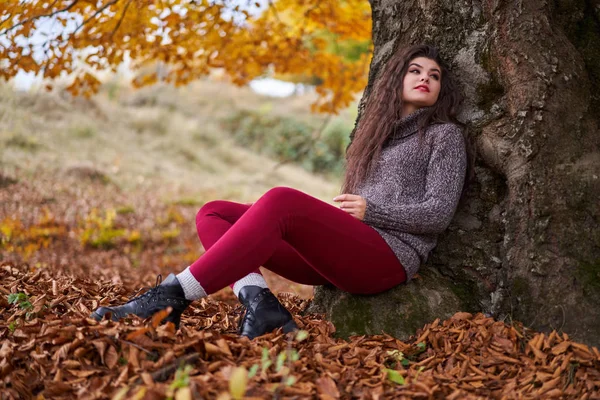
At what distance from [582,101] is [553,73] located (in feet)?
0.66

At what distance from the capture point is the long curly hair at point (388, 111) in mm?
2875

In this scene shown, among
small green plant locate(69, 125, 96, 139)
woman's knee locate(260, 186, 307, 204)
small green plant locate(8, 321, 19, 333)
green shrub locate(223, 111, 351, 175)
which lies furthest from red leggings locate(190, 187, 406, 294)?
green shrub locate(223, 111, 351, 175)

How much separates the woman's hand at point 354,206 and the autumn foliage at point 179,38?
2.35m

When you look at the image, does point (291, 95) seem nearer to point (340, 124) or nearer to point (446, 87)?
point (340, 124)

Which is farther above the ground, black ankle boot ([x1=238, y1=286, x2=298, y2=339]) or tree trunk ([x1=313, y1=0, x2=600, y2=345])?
tree trunk ([x1=313, y1=0, x2=600, y2=345])

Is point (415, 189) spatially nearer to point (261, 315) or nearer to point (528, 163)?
point (528, 163)

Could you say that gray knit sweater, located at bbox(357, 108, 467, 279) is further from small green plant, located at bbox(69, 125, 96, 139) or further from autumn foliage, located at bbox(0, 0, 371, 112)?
small green plant, located at bbox(69, 125, 96, 139)

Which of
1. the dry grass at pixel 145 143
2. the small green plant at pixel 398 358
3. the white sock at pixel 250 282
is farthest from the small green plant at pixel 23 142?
the small green plant at pixel 398 358

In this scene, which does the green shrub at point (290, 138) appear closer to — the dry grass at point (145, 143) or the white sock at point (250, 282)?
the dry grass at point (145, 143)

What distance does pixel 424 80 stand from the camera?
113 inches

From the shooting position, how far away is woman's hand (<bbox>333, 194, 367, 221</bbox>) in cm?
259

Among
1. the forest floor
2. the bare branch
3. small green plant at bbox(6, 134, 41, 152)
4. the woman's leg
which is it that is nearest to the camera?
the forest floor

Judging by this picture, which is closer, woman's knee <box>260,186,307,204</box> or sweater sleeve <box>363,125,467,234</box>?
woman's knee <box>260,186,307,204</box>

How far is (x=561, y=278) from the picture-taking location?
2.50 m
